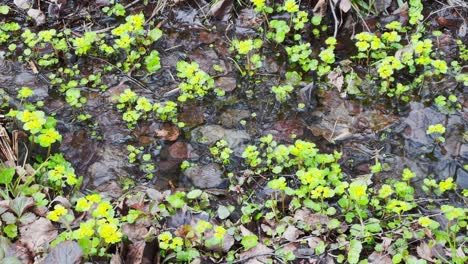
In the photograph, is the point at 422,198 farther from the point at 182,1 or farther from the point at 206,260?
the point at 182,1

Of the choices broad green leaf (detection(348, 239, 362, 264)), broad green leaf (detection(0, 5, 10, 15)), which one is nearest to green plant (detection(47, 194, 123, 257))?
broad green leaf (detection(348, 239, 362, 264))

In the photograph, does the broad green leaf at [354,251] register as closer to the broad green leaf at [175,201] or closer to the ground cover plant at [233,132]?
the ground cover plant at [233,132]

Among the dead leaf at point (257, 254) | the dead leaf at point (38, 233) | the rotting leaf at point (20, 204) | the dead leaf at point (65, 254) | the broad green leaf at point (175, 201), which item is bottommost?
the dead leaf at point (257, 254)

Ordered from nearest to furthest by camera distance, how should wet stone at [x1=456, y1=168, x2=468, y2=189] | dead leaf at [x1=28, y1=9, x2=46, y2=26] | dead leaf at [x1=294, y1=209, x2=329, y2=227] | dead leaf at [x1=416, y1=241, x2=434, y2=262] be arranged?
dead leaf at [x1=416, y1=241, x2=434, y2=262]
dead leaf at [x1=294, y1=209, x2=329, y2=227]
wet stone at [x1=456, y1=168, x2=468, y2=189]
dead leaf at [x1=28, y1=9, x2=46, y2=26]

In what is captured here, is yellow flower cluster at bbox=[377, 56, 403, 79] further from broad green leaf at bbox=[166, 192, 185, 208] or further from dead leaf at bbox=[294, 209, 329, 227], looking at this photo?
broad green leaf at bbox=[166, 192, 185, 208]

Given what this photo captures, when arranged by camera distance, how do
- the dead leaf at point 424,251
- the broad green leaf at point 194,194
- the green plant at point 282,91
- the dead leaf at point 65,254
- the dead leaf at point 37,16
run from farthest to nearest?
the dead leaf at point 37,16, the green plant at point 282,91, the broad green leaf at point 194,194, the dead leaf at point 424,251, the dead leaf at point 65,254

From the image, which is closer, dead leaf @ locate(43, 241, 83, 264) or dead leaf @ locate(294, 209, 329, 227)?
dead leaf @ locate(43, 241, 83, 264)

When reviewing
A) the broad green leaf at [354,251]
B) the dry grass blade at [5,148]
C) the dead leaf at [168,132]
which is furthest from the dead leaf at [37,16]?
the broad green leaf at [354,251]

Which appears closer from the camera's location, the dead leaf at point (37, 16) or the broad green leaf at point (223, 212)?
the broad green leaf at point (223, 212)

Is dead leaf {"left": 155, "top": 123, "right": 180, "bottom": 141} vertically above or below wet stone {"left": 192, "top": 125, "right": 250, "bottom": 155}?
below
